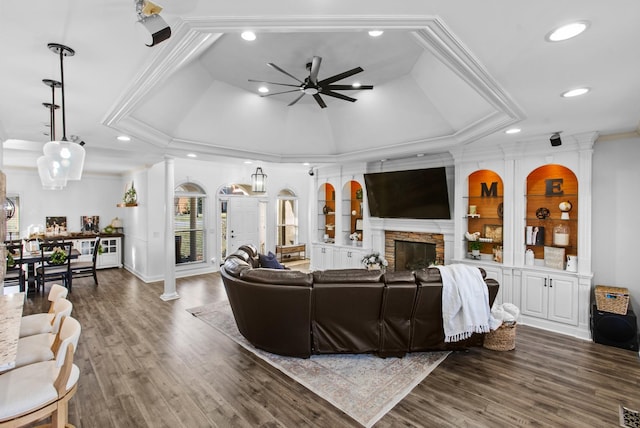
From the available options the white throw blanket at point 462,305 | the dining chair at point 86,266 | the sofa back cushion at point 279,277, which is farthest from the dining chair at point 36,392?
the dining chair at point 86,266

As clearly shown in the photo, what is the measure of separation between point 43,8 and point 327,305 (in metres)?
3.08

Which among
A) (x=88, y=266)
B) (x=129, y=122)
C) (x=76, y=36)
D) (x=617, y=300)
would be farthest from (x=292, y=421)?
(x=88, y=266)

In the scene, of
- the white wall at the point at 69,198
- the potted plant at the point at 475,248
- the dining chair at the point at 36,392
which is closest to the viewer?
the dining chair at the point at 36,392

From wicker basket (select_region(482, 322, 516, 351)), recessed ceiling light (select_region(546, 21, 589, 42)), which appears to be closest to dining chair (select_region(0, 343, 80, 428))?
recessed ceiling light (select_region(546, 21, 589, 42))

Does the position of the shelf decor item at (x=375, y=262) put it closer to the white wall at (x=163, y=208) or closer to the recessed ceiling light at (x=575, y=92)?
the white wall at (x=163, y=208)

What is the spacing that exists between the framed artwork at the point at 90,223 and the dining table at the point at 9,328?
6752mm

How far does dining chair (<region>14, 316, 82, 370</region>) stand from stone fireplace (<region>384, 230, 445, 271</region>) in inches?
210

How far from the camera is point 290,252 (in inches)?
370

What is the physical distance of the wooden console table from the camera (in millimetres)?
9133

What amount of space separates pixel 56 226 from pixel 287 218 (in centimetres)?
617

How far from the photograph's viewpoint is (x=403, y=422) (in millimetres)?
2441

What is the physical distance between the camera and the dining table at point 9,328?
5.40ft

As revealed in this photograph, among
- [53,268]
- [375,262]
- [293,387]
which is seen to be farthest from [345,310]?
[53,268]

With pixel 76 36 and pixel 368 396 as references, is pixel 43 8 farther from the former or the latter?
pixel 368 396
